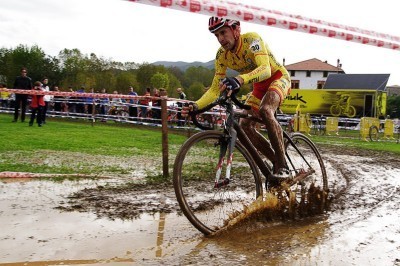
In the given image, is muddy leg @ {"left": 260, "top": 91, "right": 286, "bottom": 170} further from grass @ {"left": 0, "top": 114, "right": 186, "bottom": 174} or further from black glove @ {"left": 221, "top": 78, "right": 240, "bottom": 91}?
grass @ {"left": 0, "top": 114, "right": 186, "bottom": 174}

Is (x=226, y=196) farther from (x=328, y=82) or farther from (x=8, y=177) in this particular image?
(x=328, y=82)

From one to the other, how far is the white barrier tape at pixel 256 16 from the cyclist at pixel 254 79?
421mm

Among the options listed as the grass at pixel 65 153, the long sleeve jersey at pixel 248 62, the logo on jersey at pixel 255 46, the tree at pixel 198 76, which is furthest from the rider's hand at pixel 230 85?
the tree at pixel 198 76

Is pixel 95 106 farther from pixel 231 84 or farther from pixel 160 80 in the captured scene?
pixel 160 80

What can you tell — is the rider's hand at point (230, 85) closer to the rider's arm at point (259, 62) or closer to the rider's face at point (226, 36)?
the rider's arm at point (259, 62)

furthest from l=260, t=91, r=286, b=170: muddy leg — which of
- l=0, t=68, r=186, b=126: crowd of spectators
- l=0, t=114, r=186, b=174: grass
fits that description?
l=0, t=68, r=186, b=126: crowd of spectators

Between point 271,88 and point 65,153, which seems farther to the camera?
point 65,153

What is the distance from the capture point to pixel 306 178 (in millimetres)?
5012

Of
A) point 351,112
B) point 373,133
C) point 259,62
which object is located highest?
point 259,62

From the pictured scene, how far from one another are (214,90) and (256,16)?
121 cm

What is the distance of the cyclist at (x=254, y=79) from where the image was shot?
157 inches

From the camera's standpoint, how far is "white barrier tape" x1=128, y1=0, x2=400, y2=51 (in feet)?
13.9

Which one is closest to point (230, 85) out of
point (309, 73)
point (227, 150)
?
point (227, 150)

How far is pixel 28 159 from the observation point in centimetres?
754
